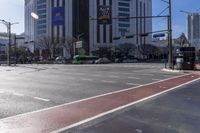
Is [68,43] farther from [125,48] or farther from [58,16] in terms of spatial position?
[58,16]

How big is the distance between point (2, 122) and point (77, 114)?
234 centimetres

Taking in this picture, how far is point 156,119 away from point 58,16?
15769cm

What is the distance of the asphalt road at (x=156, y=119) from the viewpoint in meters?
9.88

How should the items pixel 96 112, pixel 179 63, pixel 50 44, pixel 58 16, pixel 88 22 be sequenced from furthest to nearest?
pixel 58 16 < pixel 88 22 < pixel 50 44 < pixel 179 63 < pixel 96 112

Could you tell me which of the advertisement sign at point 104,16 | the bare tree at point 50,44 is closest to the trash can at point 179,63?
the advertisement sign at point 104,16

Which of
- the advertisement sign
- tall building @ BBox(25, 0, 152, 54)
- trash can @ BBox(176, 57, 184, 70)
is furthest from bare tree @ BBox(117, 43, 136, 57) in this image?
trash can @ BBox(176, 57, 184, 70)

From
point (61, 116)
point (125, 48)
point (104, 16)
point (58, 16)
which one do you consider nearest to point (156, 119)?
point (61, 116)

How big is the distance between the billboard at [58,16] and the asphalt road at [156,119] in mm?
150220

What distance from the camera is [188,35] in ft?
418

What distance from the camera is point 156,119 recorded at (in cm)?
1136

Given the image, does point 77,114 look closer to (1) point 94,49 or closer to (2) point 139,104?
(2) point 139,104

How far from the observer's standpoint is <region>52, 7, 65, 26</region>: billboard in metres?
164

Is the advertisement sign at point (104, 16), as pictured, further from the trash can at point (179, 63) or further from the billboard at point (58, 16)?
the billboard at point (58, 16)

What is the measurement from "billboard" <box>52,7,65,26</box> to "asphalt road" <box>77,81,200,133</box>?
493 ft
